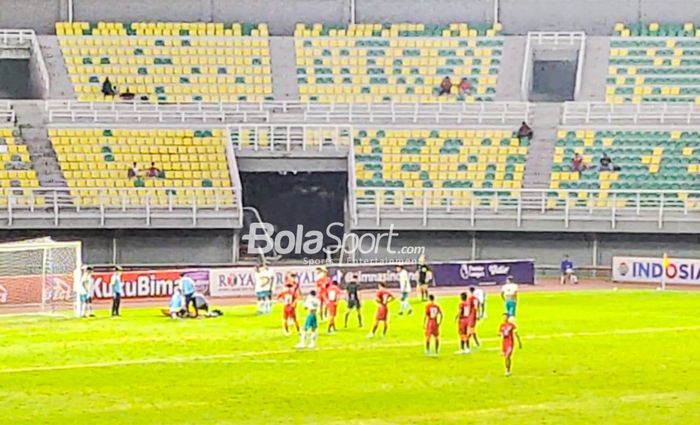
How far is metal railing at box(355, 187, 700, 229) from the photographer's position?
52.9m

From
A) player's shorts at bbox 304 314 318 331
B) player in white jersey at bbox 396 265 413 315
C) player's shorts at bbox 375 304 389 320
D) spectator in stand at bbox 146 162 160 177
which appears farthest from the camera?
spectator in stand at bbox 146 162 160 177

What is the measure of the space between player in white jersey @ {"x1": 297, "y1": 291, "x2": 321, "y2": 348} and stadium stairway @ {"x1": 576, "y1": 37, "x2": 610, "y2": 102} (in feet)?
106

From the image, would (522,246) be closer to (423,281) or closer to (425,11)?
(423,281)

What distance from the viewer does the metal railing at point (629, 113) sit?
58.7 m

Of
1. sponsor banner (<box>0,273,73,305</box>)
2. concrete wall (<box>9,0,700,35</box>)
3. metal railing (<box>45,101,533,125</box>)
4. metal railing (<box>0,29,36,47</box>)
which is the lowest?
sponsor banner (<box>0,273,73,305</box>)

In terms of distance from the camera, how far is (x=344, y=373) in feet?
91.2

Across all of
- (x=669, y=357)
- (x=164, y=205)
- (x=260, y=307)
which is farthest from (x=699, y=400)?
(x=164, y=205)

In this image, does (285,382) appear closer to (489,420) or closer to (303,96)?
(489,420)

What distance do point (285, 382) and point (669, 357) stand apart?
29.9 ft

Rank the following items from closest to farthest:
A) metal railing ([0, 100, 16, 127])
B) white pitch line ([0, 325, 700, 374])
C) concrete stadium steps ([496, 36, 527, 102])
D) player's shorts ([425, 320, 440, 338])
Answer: white pitch line ([0, 325, 700, 374]) → player's shorts ([425, 320, 440, 338]) → metal railing ([0, 100, 16, 127]) → concrete stadium steps ([496, 36, 527, 102])

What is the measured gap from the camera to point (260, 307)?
Answer: 41.7 meters

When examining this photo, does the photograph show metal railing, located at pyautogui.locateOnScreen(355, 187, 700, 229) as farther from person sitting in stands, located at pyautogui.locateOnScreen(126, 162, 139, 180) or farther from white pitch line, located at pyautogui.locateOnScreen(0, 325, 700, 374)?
white pitch line, located at pyautogui.locateOnScreen(0, 325, 700, 374)

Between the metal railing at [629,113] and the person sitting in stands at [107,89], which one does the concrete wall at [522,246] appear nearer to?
the metal railing at [629,113]

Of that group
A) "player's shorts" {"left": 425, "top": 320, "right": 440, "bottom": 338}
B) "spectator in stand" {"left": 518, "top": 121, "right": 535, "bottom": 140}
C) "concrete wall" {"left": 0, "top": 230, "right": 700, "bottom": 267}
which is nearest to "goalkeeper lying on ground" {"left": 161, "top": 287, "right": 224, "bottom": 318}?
"concrete wall" {"left": 0, "top": 230, "right": 700, "bottom": 267}
